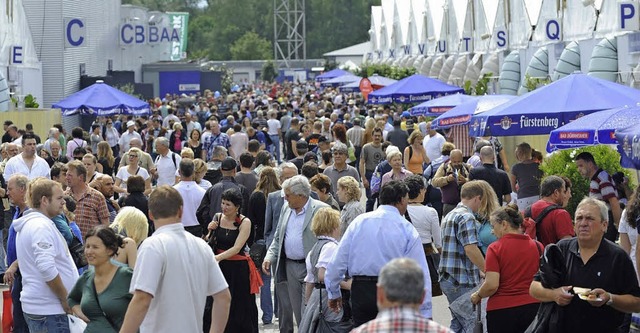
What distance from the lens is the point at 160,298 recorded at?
723 centimetres

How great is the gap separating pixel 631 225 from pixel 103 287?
405 cm

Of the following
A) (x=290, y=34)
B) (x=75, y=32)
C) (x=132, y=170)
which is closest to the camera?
(x=132, y=170)

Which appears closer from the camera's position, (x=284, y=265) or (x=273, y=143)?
(x=284, y=265)

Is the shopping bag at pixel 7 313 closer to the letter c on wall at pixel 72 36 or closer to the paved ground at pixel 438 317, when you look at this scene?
the paved ground at pixel 438 317

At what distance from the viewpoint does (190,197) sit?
13648 millimetres

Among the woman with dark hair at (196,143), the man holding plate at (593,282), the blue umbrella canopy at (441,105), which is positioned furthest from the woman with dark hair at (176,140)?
the man holding plate at (593,282)

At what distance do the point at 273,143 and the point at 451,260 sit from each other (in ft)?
75.0

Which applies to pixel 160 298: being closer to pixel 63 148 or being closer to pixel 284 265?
pixel 284 265

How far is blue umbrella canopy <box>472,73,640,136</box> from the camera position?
575 inches

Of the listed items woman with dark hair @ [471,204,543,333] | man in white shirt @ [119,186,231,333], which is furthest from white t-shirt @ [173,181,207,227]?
man in white shirt @ [119,186,231,333]

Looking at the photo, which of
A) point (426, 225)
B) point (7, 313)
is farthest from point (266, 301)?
point (7, 313)

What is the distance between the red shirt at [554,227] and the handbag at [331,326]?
1.81m

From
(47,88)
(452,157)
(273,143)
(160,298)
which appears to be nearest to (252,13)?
(47,88)

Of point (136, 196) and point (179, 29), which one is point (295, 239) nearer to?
point (136, 196)
